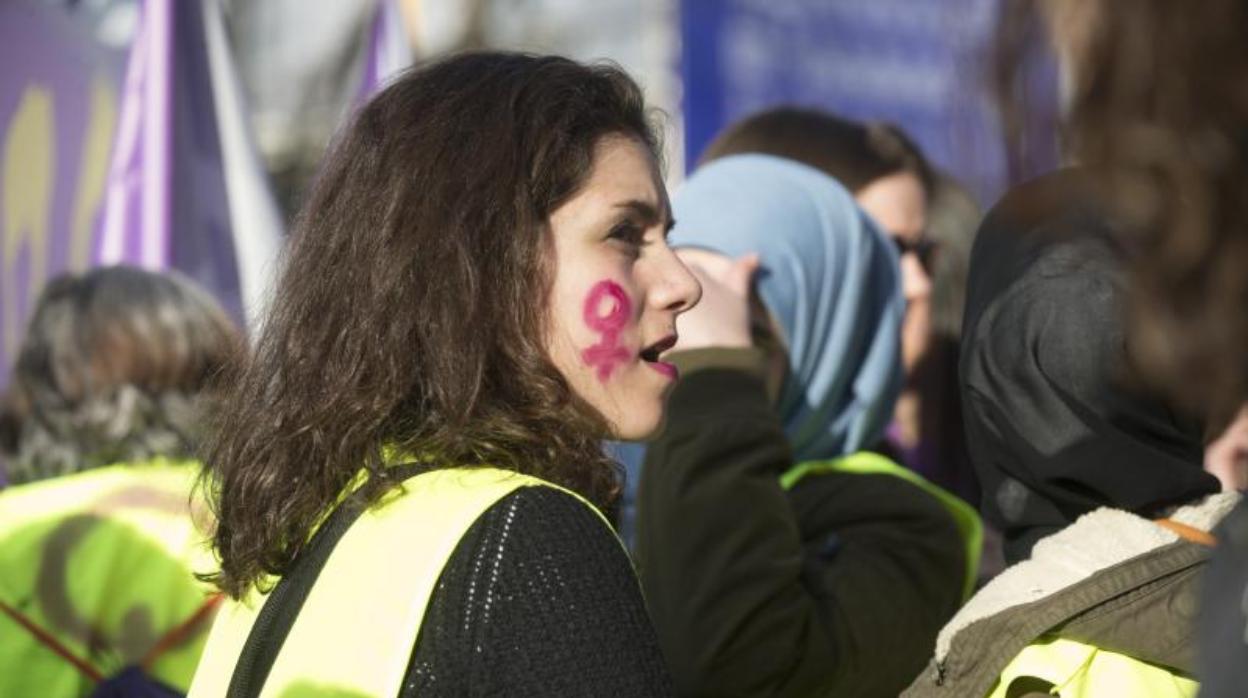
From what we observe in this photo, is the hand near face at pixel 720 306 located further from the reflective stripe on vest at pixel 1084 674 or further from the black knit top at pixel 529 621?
the black knit top at pixel 529 621

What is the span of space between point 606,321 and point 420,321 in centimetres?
21

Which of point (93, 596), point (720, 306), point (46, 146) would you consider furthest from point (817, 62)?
point (93, 596)

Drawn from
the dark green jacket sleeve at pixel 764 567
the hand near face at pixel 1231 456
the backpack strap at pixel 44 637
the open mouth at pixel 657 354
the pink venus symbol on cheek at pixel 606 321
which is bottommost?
the backpack strap at pixel 44 637

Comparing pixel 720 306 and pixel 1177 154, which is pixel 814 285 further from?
pixel 1177 154

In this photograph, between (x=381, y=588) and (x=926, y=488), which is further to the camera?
(x=926, y=488)

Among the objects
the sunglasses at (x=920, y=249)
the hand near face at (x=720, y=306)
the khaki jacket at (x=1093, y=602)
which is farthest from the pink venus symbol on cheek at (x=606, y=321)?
the sunglasses at (x=920, y=249)

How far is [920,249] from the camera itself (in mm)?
3729

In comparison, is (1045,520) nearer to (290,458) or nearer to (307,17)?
(290,458)

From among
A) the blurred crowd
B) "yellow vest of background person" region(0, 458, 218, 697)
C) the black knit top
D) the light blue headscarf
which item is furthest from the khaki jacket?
"yellow vest of background person" region(0, 458, 218, 697)

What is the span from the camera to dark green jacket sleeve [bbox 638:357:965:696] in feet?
7.93

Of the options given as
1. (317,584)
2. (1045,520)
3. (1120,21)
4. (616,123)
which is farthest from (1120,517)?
(1120,21)

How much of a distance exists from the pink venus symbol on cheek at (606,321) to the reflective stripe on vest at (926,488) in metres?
0.78

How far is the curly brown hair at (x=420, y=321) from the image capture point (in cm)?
180

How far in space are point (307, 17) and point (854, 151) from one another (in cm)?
243
